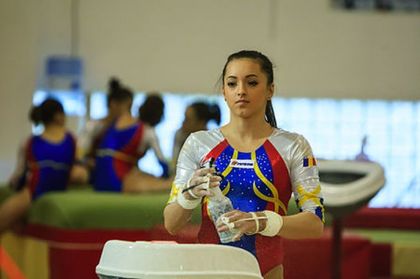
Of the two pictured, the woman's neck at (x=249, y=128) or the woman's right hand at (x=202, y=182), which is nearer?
the woman's right hand at (x=202, y=182)

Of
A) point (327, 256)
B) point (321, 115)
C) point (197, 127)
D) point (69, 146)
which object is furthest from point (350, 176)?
point (321, 115)

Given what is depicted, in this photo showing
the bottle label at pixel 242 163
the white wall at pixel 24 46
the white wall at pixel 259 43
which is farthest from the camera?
the white wall at pixel 259 43

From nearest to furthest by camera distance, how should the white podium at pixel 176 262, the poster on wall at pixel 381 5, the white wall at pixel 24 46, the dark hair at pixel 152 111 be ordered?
the white podium at pixel 176 262
the dark hair at pixel 152 111
the white wall at pixel 24 46
the poster on wall at pixel 381 5

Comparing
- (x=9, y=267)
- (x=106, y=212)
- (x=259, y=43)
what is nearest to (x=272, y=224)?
(x=106, y=212)

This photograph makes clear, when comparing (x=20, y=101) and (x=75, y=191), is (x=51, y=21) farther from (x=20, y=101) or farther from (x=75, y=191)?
(x=75, y=191)

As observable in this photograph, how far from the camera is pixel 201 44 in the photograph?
13367mm

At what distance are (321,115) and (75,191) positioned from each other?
545 centimetres

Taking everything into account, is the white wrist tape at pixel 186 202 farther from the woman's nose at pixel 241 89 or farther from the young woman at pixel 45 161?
the young woman at pixel 45 161

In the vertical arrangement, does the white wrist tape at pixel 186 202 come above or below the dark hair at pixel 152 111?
above

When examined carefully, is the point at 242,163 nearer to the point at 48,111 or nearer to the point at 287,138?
the point at 287,138

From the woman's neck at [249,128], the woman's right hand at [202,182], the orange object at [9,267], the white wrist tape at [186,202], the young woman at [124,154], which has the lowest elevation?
the orange object at [9,267]

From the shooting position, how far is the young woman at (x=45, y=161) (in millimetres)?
8445

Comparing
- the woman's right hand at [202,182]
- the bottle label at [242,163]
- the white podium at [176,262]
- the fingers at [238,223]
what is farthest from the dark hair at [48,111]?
the white podium at [176,262]

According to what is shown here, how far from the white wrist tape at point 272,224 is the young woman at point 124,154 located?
15.4 feet
